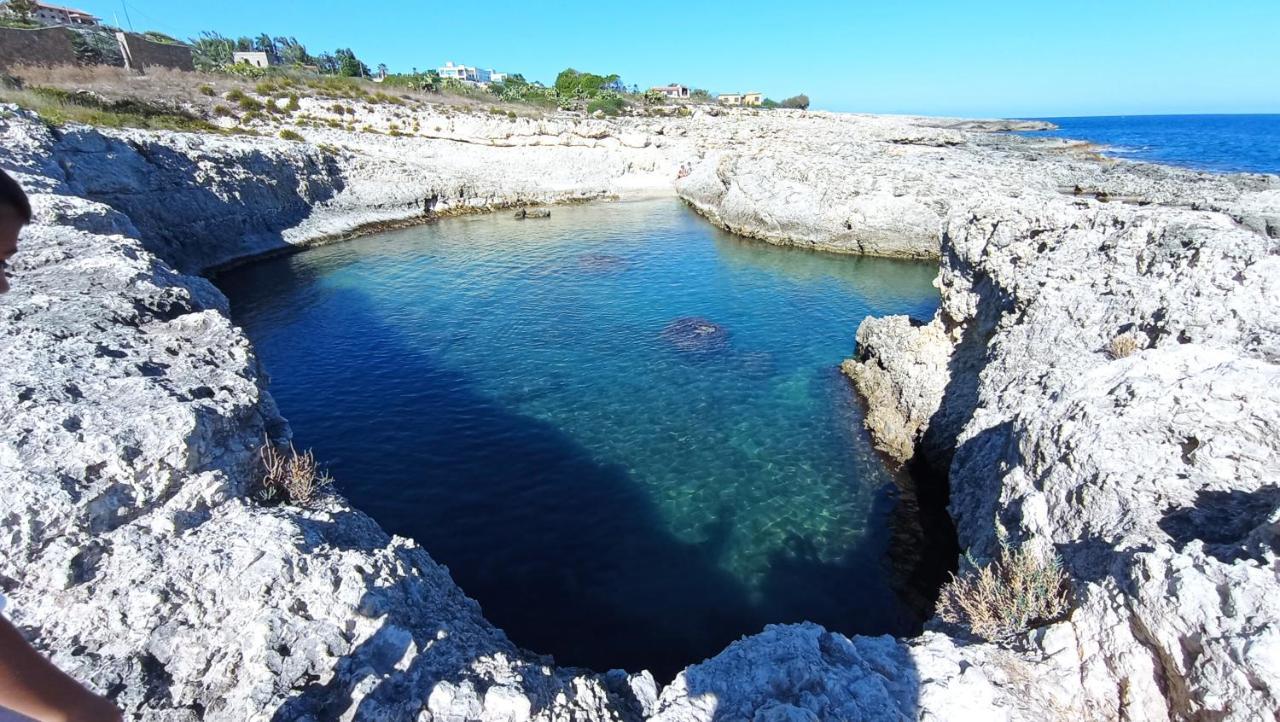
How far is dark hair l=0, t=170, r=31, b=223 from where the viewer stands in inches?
98.8

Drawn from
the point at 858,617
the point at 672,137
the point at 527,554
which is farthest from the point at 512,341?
the point at 672,137

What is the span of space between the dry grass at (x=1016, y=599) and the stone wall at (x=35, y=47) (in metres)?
74.9

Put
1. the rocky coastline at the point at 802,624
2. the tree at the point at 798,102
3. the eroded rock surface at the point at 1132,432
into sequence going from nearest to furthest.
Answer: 1. the eroded rock surface at the point at 1132,432
2. the rocky coastline at the point at 802,624
3. the tree at the point at 798,102

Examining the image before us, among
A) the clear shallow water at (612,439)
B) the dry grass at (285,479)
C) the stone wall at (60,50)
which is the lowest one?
the clear shallow water at (612,439)

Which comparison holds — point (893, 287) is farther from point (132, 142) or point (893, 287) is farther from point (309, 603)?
point (132, 142)

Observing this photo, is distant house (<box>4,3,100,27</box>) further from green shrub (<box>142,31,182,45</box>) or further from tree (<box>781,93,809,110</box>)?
tree (<box>781,93,809,110</box>)

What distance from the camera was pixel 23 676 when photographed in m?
2.57

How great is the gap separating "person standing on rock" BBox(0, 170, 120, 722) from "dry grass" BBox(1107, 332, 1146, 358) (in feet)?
48.7

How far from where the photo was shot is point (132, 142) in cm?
3469

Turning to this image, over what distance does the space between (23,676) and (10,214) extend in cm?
201

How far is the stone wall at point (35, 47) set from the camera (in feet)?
164

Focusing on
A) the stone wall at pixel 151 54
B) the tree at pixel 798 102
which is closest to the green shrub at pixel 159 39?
the stone wall at pixel 151 54

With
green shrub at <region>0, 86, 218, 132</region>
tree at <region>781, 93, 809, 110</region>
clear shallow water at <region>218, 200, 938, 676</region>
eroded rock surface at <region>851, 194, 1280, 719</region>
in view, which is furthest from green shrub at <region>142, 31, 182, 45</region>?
tree at <region>781, 93, 809, 110</region>

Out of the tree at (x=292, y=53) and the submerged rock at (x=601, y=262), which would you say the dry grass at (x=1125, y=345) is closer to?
the submerged rock at (x=601, y=262)
